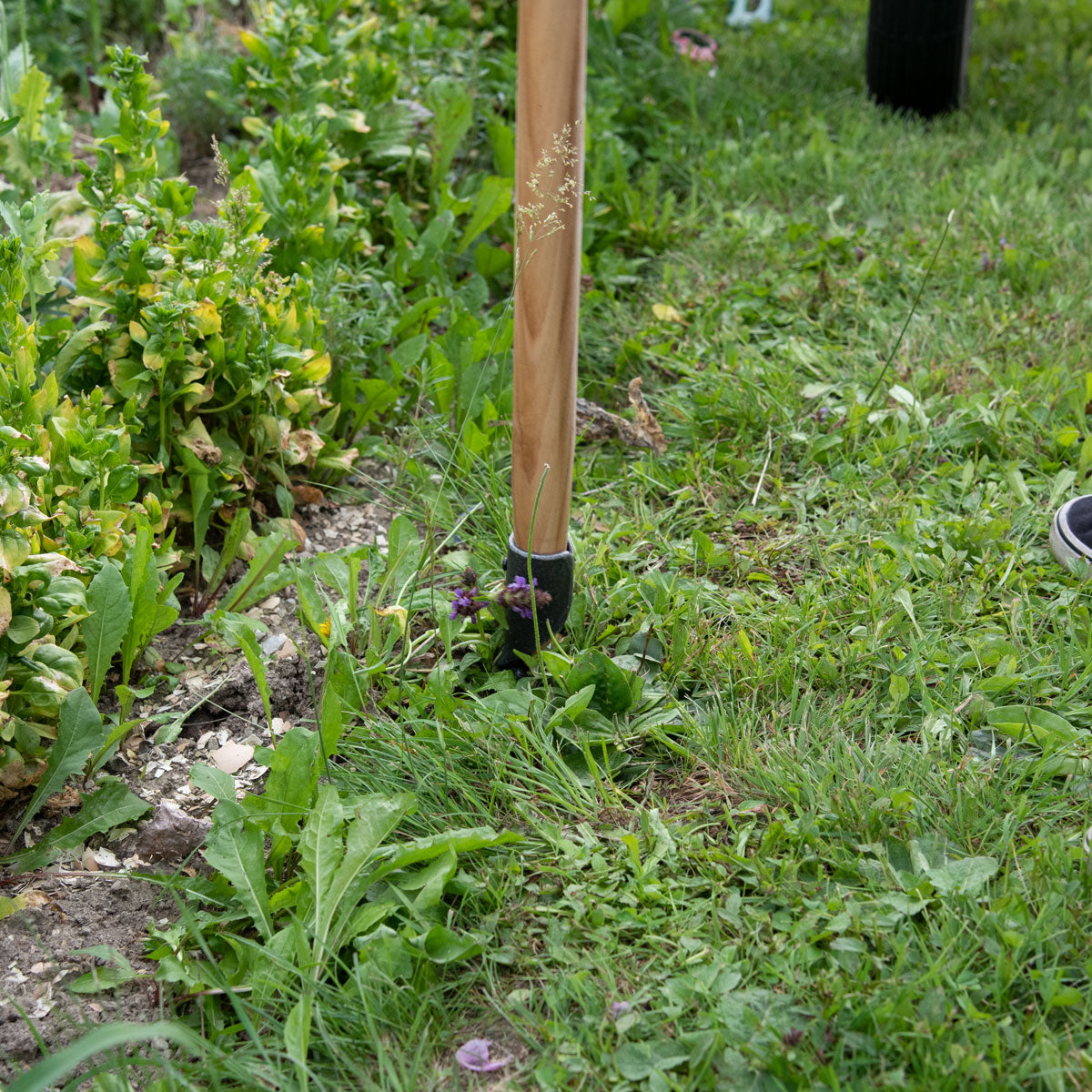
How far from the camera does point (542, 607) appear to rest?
6.08ft

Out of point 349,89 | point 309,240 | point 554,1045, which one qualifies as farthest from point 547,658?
point 349,89

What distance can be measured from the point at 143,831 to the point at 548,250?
1.13m

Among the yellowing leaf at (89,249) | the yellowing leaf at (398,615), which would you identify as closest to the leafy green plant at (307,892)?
the yellowing leaf at (398,615)

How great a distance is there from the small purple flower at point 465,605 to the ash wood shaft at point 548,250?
7.7 inches

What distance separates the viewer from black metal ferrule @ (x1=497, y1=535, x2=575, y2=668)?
1835 millimetres

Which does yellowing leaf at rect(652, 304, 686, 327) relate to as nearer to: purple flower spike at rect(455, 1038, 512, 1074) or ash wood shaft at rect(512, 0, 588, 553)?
ash wood shaft at rect(512, 0, 588, 553)

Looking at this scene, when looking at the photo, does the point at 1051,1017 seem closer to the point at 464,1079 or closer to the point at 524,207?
the point at 464,1079

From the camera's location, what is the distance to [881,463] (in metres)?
2.46

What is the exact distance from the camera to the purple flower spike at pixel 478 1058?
1325 mm

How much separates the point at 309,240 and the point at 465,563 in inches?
39.4

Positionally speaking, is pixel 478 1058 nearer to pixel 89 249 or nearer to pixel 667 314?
pixel 89 249

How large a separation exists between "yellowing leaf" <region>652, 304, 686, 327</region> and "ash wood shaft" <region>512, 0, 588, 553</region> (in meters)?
1.35

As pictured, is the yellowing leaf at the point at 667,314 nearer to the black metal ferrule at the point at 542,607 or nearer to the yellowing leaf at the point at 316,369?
the yellowing leaf at the point at 316,369

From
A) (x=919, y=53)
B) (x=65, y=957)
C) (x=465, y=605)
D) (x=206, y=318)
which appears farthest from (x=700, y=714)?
(x=919, y=53)
